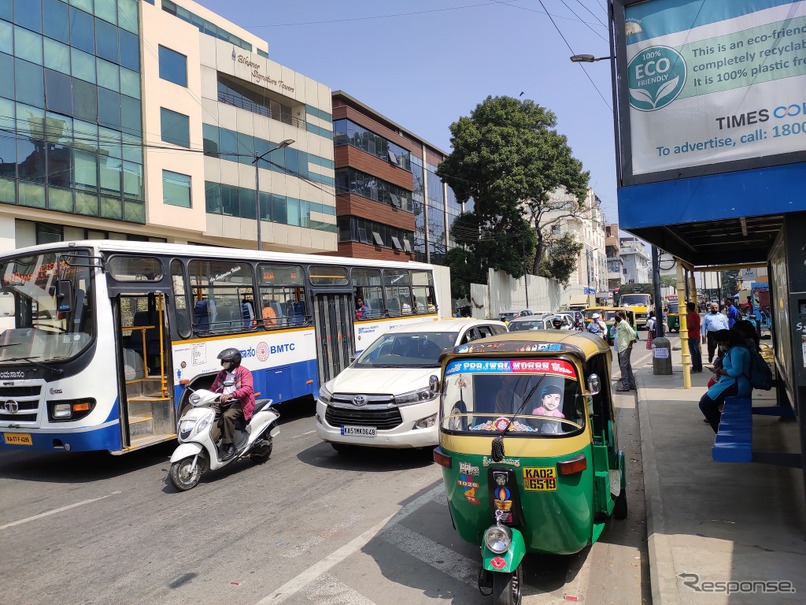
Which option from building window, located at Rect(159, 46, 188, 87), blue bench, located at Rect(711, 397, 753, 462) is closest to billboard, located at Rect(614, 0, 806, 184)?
blue bench, located at Rect(711, 397, 753, 462)

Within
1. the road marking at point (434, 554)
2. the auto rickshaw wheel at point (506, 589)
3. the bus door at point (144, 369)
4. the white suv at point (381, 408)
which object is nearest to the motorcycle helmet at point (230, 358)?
the white suv at point (381, 408)

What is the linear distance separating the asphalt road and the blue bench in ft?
3.59

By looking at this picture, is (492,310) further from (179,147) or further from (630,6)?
(630,6)

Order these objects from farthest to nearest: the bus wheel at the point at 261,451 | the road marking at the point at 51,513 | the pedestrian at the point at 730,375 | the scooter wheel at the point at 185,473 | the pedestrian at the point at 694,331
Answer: the pedestrian at the point at 694,331 < the bus wheel at the point at 261,451 < the pedestrian at the point at 730,375 < the scooter wheel at the point at 185,473 < the road marking at the point at 51,513

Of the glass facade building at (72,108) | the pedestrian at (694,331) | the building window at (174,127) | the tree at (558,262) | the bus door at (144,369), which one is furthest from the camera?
the tree at (558,262)

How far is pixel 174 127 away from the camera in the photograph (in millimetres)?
28203

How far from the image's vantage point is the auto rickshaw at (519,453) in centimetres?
401

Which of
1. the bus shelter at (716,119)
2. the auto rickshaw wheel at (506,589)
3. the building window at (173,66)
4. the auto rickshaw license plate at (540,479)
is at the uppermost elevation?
the building window at (173,66)

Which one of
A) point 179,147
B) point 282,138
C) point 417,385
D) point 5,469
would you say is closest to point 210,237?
point 179,147

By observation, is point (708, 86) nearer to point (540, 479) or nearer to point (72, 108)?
point (540, 479)

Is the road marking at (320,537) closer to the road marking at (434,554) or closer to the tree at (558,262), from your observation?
the road marking at (434,554)

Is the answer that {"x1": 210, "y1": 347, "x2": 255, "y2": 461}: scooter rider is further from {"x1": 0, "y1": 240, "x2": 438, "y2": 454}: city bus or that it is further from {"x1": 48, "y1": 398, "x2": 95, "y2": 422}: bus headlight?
{"x1": 48, "y1": 398, "x2": 95, "y2": 422}: bus headlight

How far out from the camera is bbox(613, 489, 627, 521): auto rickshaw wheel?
5.63 metres

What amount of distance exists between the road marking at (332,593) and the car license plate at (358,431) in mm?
3077
